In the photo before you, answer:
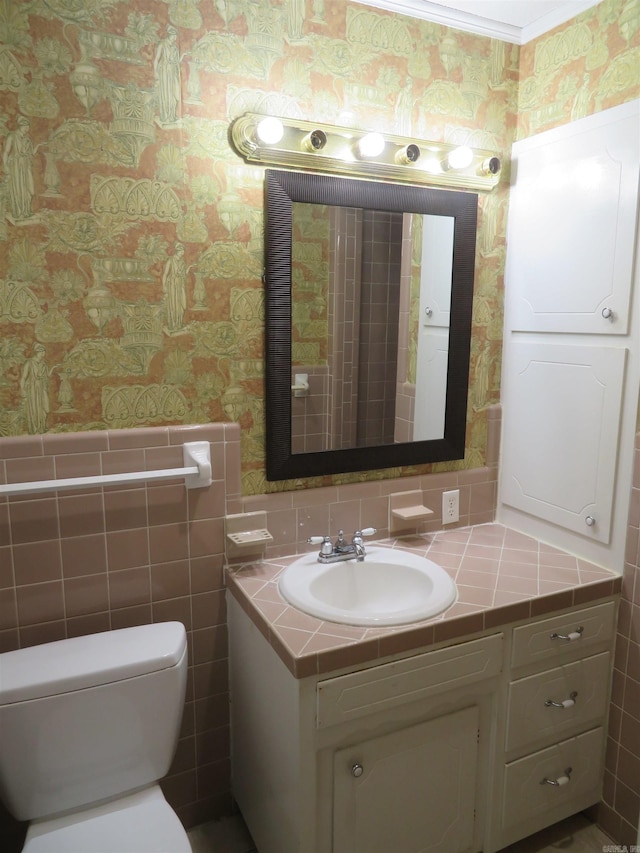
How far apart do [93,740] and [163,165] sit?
1387 mm

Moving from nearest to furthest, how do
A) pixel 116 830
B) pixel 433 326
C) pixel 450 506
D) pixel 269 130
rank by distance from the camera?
pixel 116 830 < pixel 269 130 < pixel 433 326 < pixel 450 506

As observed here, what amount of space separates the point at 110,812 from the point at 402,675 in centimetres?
74

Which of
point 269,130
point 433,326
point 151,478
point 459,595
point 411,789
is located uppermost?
point 269,130

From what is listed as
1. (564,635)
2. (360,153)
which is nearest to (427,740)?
(564,635)

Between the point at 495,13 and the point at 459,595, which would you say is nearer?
the point at 459,595

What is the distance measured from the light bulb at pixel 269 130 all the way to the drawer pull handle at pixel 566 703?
1684 millimetres

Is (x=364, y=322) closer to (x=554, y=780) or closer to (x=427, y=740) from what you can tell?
(x=427, y=740)

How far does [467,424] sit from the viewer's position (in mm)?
2049

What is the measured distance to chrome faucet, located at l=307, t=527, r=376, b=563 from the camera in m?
1.71

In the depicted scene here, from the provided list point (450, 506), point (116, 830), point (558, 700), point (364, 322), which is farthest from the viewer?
point (450, 506)

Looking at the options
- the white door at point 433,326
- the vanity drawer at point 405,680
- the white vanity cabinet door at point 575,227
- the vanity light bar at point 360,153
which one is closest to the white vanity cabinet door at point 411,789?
the vanity drawer at point 405,680

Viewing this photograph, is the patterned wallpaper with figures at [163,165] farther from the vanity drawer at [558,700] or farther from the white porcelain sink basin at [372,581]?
the vanity drawer at [558,700]

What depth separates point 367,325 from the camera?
179cm

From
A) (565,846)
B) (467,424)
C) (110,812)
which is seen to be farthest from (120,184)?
(565,846)
